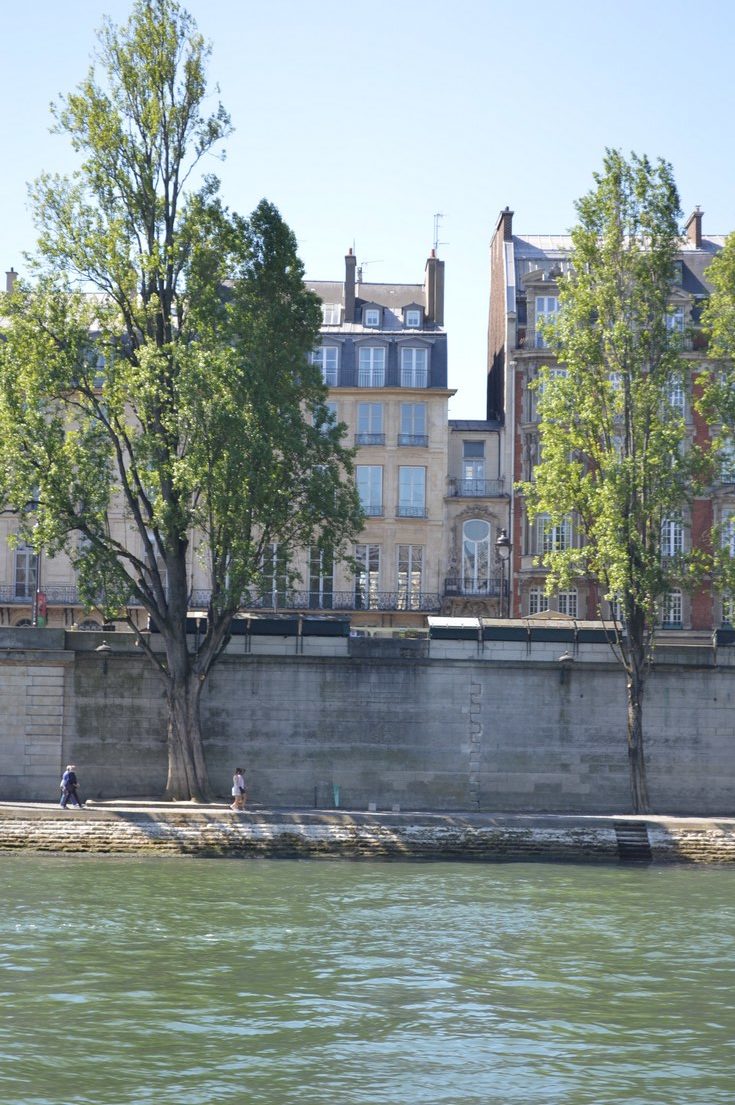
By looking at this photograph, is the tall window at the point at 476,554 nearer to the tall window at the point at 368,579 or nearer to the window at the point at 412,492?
the window at the point at 412,492

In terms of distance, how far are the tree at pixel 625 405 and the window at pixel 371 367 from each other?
57.8 ft

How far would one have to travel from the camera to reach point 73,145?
1547 inches

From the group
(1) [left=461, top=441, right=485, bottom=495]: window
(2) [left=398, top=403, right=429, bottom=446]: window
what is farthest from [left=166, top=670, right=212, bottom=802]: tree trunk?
(1) [left=461, top=441, right=485, bottom=495]: window

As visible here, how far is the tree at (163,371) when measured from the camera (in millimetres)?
37844

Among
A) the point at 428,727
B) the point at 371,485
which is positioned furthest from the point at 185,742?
the point at 371,485

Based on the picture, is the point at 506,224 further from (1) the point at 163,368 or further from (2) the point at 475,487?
(1) the point at 163,368

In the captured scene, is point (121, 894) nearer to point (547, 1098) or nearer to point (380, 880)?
point (380, 880)

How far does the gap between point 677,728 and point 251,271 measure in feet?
52.8

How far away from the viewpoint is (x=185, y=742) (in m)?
39.0

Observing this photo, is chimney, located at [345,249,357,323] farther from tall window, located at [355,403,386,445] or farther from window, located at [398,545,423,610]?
window, located at [398,545,423,610]

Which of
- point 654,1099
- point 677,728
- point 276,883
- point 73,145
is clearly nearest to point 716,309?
point 677,728

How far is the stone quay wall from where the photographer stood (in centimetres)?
4175

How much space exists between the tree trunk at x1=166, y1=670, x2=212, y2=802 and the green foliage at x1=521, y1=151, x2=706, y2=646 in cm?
935

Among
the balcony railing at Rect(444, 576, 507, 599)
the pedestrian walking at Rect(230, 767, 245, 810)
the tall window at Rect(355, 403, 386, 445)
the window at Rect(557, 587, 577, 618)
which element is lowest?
the pedestrian walking at Rect(230, 767, 245, 810)
